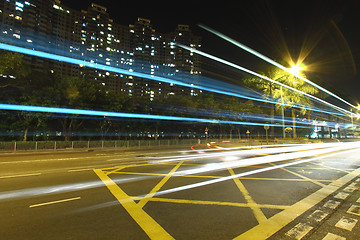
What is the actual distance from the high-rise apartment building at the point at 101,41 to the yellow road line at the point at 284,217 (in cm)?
7408

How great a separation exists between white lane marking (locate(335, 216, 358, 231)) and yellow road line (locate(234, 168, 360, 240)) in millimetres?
706

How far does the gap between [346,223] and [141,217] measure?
4507mm

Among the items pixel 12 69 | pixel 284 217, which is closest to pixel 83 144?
pixel 12 69

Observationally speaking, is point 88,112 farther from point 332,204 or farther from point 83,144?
point 332,204

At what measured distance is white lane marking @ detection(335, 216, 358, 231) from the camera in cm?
387

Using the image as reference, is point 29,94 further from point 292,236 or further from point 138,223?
point 292,236

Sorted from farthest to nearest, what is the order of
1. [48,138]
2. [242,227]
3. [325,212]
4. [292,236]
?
[48,138]
[325,212]
[242,227]
[292,236]

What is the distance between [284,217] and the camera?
14.1 ft

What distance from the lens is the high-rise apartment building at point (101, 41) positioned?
8439cm

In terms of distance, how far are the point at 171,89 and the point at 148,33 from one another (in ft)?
155

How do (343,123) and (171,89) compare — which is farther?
(171,89)

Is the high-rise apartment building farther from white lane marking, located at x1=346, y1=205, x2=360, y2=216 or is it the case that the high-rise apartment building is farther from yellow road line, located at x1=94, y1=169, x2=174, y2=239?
white lane marking, located at x1=346, y1=205, x2=360, y2=216

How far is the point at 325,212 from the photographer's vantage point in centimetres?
459

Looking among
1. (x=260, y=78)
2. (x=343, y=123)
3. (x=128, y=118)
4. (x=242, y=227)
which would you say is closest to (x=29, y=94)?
(x=128, y=118)
